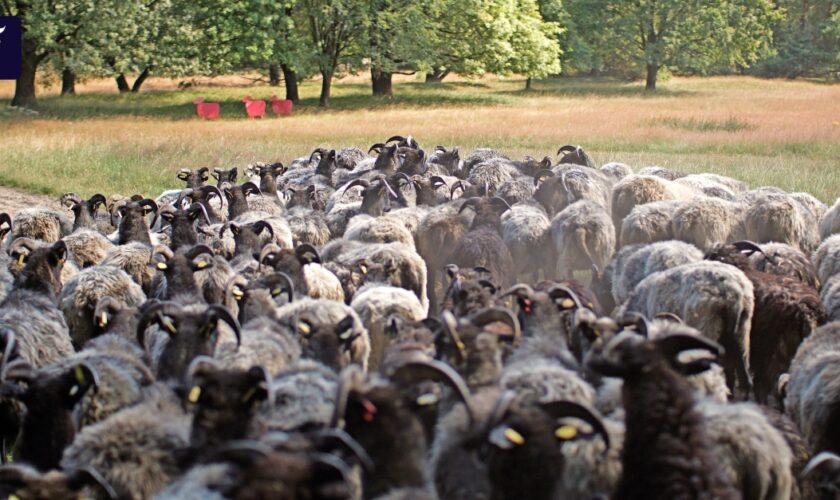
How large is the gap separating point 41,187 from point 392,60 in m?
23.3

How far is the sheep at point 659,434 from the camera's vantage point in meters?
4.73

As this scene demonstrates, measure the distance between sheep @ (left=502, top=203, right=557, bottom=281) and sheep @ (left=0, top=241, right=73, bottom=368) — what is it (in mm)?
5249

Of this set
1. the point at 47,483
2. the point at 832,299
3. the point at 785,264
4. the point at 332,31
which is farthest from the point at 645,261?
the point at 332,31

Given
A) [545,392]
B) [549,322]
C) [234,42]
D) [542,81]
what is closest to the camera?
[545,392]

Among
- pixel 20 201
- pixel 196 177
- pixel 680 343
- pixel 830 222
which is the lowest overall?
pixel 20 201

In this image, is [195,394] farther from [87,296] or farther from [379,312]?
[87,296]

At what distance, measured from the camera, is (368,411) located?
497 cm

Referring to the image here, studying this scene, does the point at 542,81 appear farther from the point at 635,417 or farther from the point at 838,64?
the point at 635,417

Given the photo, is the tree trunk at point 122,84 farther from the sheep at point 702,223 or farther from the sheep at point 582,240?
the sheep at point 702,223

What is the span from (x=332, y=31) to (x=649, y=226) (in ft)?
107

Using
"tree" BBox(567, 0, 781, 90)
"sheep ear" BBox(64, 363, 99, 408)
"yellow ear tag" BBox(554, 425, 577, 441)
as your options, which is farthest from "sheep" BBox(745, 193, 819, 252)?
"tree" BBox(567, 0, 781, 90)

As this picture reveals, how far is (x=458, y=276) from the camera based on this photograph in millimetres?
9164

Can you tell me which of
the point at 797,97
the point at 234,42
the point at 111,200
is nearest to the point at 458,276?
the point at 111,200

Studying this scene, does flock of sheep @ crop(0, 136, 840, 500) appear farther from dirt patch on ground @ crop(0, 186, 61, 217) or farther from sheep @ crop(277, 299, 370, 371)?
dirt patch on ground @ crop(0, 186, 61, 217)
